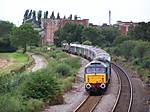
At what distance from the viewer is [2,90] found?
2655 centimetres

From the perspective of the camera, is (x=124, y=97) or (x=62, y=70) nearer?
(x=124, y=97)

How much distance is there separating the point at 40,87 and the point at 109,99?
535 centimetres

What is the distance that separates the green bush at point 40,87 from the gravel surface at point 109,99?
324 cm

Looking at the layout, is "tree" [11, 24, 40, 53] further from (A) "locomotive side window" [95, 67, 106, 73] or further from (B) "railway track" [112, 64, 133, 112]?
(A) "locomotive side window" [95, 67, 106, 73]

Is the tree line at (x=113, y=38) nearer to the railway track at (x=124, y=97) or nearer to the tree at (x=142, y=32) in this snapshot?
the tree at (x=142, y=32)

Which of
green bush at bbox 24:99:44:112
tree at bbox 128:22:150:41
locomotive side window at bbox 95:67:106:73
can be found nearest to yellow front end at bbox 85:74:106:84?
locomotive side window at bbox 95:67:106:73

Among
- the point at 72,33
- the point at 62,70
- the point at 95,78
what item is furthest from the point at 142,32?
the point at 95,78

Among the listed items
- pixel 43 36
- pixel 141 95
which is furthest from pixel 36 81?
pixel 43 36

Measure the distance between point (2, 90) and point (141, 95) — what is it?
35.6 ft

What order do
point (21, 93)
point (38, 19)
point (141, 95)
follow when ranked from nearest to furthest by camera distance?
point (21, 93) < point (141, 95) < point (38, 19)

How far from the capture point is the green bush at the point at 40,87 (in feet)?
87.8

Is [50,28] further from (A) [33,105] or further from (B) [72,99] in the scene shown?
(A) [33,105]

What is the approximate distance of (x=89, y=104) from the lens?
2738cm

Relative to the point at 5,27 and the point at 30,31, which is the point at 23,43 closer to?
the point at 30,31
